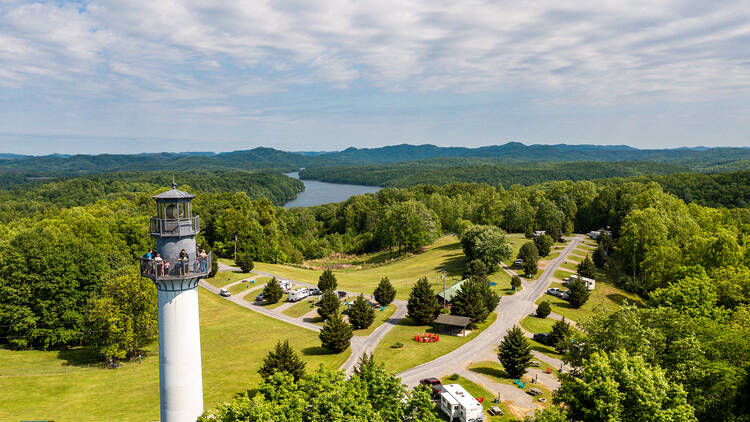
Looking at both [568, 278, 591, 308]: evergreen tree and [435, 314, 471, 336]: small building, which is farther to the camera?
[568, 278, 591, 308]: evergreen tree

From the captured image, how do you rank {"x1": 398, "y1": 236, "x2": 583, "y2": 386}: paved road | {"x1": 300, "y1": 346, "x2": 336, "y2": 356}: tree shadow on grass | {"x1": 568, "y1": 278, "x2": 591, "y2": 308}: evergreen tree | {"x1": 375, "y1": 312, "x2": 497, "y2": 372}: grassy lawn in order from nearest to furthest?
{"x1": 398, "y1": 236, "x2": 583, "y2": 386}: paved road < {"x1": 375, "y1": 312, "x2": 497, "y2": 372}: grassy lawn < {"x1": 300, "y1": 346, "x2": 336, "y2": 356}: tree shadow on grass < {"x1": 568, "y1": 278, "x2": 591, "y2": 308}: evergreen tree

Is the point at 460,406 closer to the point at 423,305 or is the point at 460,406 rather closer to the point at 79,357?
the point at 423,305

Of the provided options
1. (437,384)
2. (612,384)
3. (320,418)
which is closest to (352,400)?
(320,418)

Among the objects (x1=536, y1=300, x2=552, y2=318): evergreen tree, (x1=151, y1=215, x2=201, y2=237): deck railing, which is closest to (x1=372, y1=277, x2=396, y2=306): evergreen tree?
(x1=536, y1=300, x2=552, y2=318): evergreen tree

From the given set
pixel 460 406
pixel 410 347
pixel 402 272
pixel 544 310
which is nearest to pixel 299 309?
pixel 410 347

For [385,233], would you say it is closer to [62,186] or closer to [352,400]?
[352,400]

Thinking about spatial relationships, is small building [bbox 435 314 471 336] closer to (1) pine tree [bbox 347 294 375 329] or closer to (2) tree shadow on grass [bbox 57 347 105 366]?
(1) pine tree [bbox 347 294 375 329]
